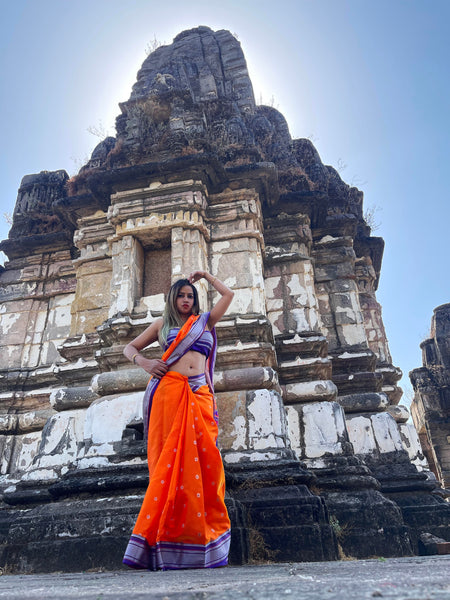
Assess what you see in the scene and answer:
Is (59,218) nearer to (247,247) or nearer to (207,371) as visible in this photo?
(247,247)

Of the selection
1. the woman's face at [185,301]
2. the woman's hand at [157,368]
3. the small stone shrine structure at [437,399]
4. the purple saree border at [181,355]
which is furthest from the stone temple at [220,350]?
the small stone shrine structure at [437,399]

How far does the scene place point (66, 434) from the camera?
4.77 meters

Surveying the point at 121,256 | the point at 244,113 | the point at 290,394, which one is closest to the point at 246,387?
the point at 290,394

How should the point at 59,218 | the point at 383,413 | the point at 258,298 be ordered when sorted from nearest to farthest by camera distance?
the point at 258,298 → the point at 383,413 → the point at 59,218

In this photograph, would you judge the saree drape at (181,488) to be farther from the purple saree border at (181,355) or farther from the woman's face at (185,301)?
the woman's face at (185,301)

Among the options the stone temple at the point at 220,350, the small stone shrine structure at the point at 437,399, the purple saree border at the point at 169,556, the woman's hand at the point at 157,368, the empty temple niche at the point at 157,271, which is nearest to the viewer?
the purple saree border at the point at 169,556

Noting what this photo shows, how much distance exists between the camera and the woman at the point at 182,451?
260 centimetres

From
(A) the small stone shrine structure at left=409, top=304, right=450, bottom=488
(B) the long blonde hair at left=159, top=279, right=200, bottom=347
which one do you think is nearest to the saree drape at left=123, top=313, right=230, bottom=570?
(B) the long blonde hair at left=159, top=279, right=200, bottom=347

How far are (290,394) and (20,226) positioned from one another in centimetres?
588

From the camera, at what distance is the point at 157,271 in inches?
226

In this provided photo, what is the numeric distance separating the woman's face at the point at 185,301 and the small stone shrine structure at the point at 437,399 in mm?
11614

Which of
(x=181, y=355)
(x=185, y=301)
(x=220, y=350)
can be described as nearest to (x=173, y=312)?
(x=185, y=301)

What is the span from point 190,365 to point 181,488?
931 mm

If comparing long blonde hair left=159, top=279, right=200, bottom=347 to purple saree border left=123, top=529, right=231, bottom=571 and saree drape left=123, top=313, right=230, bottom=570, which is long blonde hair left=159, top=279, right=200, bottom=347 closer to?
saree drape left=123, top=313, right=230, bottom=570
